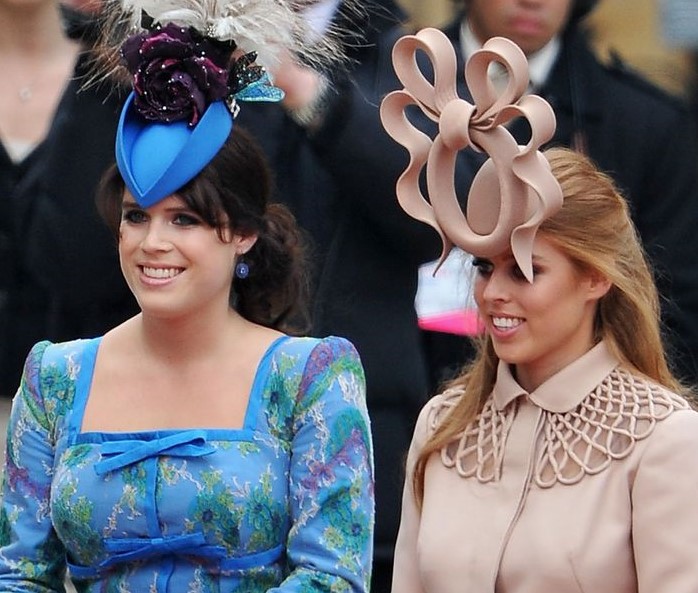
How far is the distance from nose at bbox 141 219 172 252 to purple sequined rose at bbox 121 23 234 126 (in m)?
0.20

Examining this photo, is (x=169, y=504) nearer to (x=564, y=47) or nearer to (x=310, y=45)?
(x=310, y=45)

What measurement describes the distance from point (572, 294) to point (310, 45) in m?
0.85

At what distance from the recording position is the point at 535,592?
3209mm

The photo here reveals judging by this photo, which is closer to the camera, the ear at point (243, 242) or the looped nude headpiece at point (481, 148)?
the looped nude headpiece at point (481, 148)

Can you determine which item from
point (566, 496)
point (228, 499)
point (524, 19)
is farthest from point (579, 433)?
point (524, 19)

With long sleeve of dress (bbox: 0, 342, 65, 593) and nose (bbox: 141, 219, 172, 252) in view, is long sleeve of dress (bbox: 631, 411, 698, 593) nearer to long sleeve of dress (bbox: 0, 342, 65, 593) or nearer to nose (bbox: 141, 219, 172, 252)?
nose (bbox: 141, 219, 172, 252)

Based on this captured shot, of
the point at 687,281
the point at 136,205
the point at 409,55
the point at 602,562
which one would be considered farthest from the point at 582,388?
the point at 687,281

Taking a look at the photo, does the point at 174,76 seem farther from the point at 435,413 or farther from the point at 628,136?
the point at 628,136

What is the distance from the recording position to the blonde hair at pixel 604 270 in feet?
10.9

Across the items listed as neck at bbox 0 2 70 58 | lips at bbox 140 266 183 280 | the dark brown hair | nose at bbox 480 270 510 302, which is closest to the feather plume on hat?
the dark brown hair

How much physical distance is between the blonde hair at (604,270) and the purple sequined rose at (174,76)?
0.64 m


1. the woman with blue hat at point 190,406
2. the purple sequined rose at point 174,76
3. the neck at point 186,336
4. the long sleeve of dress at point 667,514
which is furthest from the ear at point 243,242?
the long sleeve of dress at point 667,514

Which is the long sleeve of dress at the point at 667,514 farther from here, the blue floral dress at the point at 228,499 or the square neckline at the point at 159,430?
the square neckline at the point at 159,430

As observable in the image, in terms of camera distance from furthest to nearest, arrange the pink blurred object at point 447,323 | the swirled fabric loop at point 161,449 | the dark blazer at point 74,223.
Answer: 1. the pink blurred object at point 447,323
2. the dark blazer at point 74,223
3. the swirled fabric loop at point 161,449
